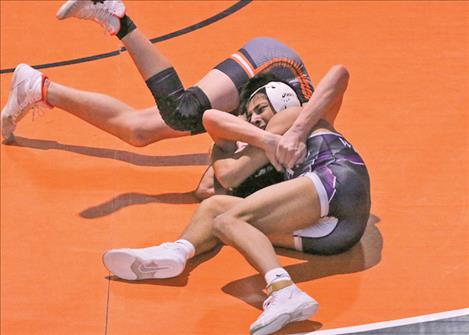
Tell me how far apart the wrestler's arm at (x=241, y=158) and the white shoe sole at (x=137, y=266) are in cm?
52

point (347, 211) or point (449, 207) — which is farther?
point (449, 207)

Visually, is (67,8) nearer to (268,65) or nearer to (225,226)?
(268,65)

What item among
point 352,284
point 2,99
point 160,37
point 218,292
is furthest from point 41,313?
point 160,37

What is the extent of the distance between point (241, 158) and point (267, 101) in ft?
1.21

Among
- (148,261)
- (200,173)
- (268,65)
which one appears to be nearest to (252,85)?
(268,65)

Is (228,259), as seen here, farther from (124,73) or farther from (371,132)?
(124,73)

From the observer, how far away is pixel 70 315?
20.4 feet

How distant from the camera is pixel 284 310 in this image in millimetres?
5750

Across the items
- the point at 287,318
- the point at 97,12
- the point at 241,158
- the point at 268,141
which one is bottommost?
the point at 287,318

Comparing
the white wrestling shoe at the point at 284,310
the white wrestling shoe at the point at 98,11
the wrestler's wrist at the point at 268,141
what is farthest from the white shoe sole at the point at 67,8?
the white wrestling shoe at the point at 284,310

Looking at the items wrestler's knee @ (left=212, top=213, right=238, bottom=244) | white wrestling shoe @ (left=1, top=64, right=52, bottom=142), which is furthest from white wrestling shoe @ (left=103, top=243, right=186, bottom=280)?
white wrestling shoe @ (left=1, top=64, right=52, bottom=142)

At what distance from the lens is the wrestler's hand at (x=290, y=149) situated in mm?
6273

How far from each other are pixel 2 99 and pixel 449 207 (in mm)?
3047

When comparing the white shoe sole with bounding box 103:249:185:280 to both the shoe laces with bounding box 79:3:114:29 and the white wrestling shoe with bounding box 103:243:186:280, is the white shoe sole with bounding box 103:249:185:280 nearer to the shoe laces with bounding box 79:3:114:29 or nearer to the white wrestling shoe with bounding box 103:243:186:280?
the white wrestling shoe with bounding box 103:243:186:280
